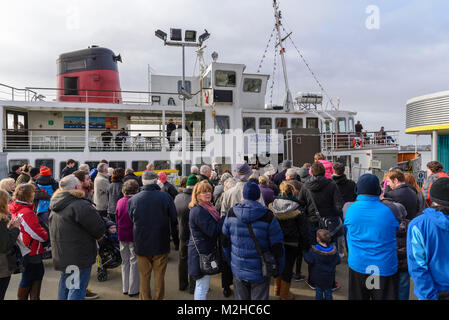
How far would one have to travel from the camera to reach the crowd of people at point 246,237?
285cm

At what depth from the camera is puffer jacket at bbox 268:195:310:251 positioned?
3805mm

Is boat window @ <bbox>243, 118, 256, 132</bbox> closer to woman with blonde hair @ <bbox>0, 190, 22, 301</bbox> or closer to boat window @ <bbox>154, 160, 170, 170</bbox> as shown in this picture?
boat window @ <bbox>154, 160, 170, 170</bbox>

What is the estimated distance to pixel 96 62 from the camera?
15.5m

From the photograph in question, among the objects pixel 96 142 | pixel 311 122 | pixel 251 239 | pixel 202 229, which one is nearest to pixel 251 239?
pixel 251 239

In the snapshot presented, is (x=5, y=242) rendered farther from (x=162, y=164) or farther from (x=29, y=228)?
(x=162, y=164)

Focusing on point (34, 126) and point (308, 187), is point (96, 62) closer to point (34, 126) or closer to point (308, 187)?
point (34, 126)

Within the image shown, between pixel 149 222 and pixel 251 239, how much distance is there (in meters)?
1.59

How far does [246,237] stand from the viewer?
294 cm

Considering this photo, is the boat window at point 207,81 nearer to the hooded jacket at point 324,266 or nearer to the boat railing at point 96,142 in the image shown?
the boat railing at point 96,142

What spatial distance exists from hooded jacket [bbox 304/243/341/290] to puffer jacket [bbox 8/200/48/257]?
12.2 ft

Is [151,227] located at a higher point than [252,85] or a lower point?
lower

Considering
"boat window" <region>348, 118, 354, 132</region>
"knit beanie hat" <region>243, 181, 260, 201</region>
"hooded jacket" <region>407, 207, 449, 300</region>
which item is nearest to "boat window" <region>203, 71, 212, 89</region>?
"boat window" <region>348, 118, 354, 132</region>

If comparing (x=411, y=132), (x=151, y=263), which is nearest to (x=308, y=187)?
(x=151, y=263)

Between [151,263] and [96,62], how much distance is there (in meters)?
15.0
